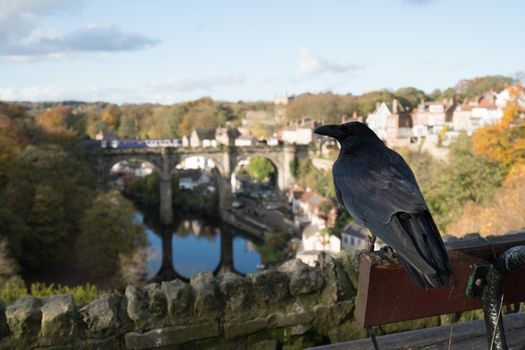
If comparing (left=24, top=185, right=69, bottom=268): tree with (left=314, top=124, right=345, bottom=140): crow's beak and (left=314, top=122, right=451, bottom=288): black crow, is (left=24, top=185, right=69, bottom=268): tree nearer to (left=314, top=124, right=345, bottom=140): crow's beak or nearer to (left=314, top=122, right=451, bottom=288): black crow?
(left=314, top=124, right=345, bottom=140): crow's beak

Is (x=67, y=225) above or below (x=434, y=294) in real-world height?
below

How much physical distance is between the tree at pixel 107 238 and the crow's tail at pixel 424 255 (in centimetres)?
2131

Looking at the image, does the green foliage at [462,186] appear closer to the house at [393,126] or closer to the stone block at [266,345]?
the stone block at [266,345]

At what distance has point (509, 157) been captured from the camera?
24109 millimetres

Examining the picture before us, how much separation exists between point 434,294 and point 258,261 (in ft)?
97.8

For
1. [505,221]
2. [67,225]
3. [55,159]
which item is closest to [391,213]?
[505,221]

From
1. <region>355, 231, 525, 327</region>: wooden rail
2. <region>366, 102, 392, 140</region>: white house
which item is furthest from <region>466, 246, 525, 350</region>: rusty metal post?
<region>366, 102, 392, 140</region>: white house

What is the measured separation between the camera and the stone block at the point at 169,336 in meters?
3.28

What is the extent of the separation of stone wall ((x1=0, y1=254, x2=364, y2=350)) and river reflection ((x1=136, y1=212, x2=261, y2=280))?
22.7 m

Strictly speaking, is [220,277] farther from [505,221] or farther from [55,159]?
[55,159]

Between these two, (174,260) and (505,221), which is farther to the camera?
(174,260)

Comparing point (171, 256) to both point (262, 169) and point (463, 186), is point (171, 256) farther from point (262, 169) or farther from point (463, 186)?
point (262, 169)

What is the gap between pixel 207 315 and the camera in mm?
3393

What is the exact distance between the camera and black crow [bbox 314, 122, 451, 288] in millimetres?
1740
